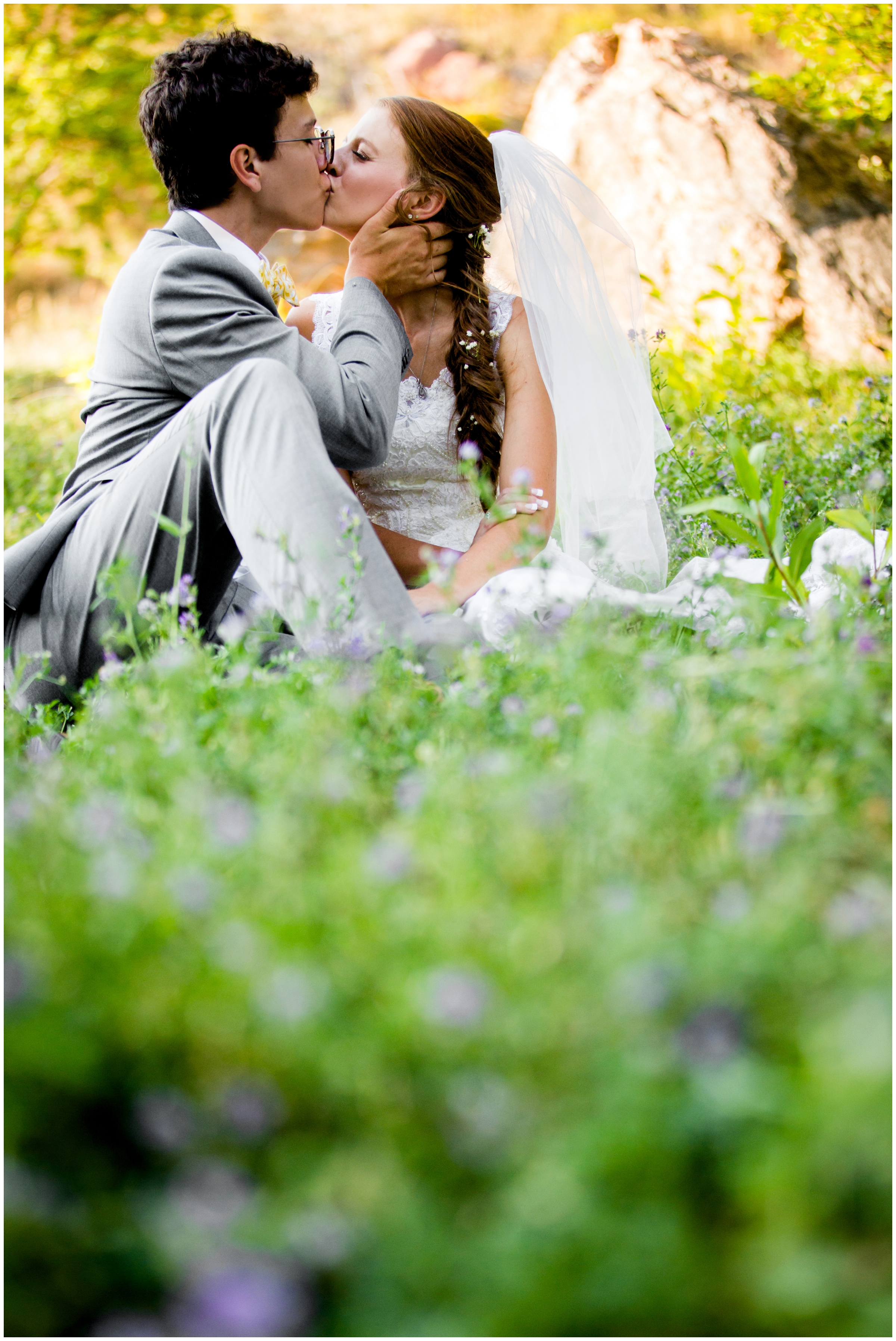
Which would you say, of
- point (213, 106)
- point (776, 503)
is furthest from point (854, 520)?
point (213, 106)

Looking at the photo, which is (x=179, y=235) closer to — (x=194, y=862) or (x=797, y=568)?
(x=797, y=568)

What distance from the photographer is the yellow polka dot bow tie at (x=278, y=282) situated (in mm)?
3162

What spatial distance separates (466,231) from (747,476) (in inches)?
65.7

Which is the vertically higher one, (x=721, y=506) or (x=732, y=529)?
(x=721, y=506)

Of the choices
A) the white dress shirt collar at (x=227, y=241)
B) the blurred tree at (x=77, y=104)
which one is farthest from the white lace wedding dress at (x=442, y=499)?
the blurred tree at (x=77, y=104)

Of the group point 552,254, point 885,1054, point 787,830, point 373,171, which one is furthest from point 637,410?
point 885,1054

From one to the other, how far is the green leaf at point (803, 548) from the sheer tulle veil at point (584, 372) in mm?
716

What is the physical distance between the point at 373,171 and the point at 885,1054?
10.2ft

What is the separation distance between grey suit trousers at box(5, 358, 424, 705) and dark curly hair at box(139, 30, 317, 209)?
1.03 meters

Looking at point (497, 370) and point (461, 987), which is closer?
point (461, 987)

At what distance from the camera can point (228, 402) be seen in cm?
215

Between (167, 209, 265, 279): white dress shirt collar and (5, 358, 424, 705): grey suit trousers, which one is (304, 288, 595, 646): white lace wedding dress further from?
(5, 358, 424, 705): grey suit trousers

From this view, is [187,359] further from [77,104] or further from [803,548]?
[77,104]

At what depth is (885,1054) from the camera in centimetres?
72
